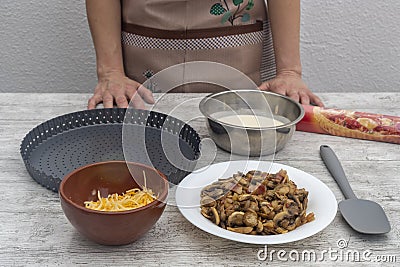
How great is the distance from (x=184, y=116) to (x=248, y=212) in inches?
17.8

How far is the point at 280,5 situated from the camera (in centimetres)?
141

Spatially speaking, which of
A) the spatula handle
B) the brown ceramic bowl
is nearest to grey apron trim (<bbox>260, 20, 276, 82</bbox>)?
the spatula handle

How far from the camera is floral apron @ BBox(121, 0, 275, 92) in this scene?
4.55ft

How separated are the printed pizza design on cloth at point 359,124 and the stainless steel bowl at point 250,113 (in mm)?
76

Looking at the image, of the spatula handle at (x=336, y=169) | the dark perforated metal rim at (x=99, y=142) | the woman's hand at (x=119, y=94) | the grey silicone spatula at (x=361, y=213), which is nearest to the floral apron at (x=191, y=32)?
the woman's hand at (x=119, y=94)

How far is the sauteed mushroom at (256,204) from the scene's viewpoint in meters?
0.80

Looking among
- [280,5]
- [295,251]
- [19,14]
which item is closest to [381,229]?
[295,251]

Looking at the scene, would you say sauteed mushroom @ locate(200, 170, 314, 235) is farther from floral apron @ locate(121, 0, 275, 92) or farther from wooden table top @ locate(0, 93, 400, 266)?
floral apron @ locate(121, 0, 275, 92)

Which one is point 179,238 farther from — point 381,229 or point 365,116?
point 365,116

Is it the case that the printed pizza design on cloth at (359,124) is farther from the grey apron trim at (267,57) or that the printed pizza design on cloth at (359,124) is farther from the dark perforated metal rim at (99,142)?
the grey apron trim at (267,57)

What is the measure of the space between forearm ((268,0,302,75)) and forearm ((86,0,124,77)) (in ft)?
1.31

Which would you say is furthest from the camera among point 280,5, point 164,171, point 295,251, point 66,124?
point 280,5

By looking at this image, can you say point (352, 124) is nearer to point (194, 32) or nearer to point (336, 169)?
point (336, 169)

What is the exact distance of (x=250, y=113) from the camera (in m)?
1.13
